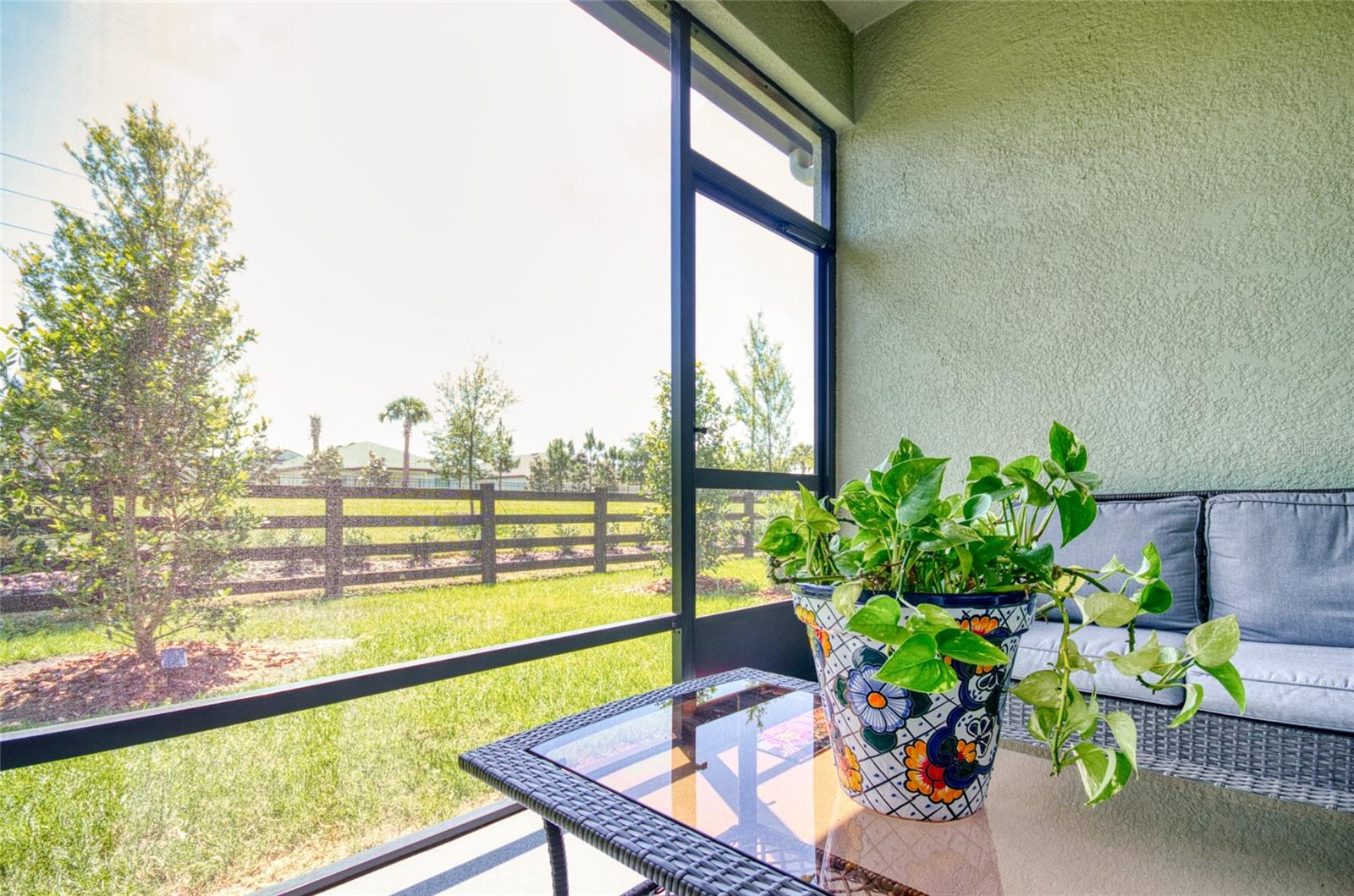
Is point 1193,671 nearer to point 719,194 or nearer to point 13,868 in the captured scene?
point 719,194

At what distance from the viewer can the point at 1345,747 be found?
1373 millimetres

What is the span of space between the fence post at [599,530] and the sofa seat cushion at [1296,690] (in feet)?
5.12

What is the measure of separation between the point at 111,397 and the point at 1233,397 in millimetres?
3071

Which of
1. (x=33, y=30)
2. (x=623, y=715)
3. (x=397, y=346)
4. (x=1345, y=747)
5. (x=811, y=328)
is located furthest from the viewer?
(x=811, y=328)

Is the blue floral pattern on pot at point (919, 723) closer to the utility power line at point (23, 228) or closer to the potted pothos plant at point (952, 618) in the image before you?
the potted pothos plant at point (952, 618)

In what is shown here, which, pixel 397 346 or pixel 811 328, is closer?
pixel 397 346

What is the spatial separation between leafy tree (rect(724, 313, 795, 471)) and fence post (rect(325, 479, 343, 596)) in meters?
1.53

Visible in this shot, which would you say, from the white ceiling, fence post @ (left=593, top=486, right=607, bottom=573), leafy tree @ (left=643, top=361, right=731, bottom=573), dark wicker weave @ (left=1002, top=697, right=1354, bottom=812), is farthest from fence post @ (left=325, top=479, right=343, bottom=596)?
the white ceiling

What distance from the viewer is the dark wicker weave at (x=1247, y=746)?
1.37 metres

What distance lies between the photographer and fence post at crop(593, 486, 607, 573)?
2.19 meters

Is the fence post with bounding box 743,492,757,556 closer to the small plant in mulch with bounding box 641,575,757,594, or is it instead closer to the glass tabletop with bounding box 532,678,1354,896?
the small plant in mulch with bounding box 641,575,757,594

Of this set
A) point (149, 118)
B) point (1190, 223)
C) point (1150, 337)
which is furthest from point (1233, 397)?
point (149, 118)

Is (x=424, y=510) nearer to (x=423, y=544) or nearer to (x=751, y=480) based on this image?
(x=423, y=544)

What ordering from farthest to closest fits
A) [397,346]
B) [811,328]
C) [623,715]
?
[811,328] → [397,346] → [623,715]
